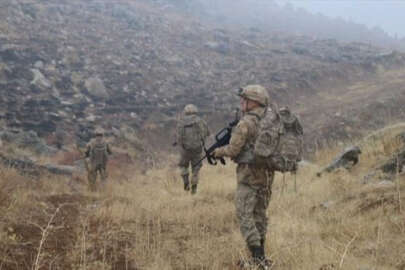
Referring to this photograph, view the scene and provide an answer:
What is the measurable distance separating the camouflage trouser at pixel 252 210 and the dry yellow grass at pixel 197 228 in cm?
21

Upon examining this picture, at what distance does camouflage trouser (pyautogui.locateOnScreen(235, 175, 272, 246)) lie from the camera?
4.10 meters

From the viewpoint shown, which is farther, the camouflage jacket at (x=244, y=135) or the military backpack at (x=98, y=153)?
the military backpack at (x=98, y=153)

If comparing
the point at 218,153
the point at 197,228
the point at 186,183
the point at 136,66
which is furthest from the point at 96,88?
the point at 218,153

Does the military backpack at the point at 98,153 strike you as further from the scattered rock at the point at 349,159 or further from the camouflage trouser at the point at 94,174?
the scattered rock at the point at 349,159

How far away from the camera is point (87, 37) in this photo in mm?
21641

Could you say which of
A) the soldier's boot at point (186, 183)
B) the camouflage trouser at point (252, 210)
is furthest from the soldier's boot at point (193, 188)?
the camouflage trouser at point (252, 210)

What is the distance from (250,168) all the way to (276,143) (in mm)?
367

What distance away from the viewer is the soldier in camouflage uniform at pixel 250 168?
13.3 ft

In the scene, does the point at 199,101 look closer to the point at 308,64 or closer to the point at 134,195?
the point at 308,64

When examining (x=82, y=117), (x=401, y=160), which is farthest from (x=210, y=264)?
(x=82, y=117)

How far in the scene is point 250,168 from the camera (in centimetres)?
418

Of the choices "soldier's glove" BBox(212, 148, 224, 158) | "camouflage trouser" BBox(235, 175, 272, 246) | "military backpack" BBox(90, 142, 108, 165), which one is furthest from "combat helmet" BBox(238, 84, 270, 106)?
"military backpack" BBox(90, 142, 108, 165)

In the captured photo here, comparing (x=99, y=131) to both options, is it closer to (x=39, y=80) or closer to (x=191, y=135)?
(x=191, y=135)

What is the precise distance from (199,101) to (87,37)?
23.4 ft
